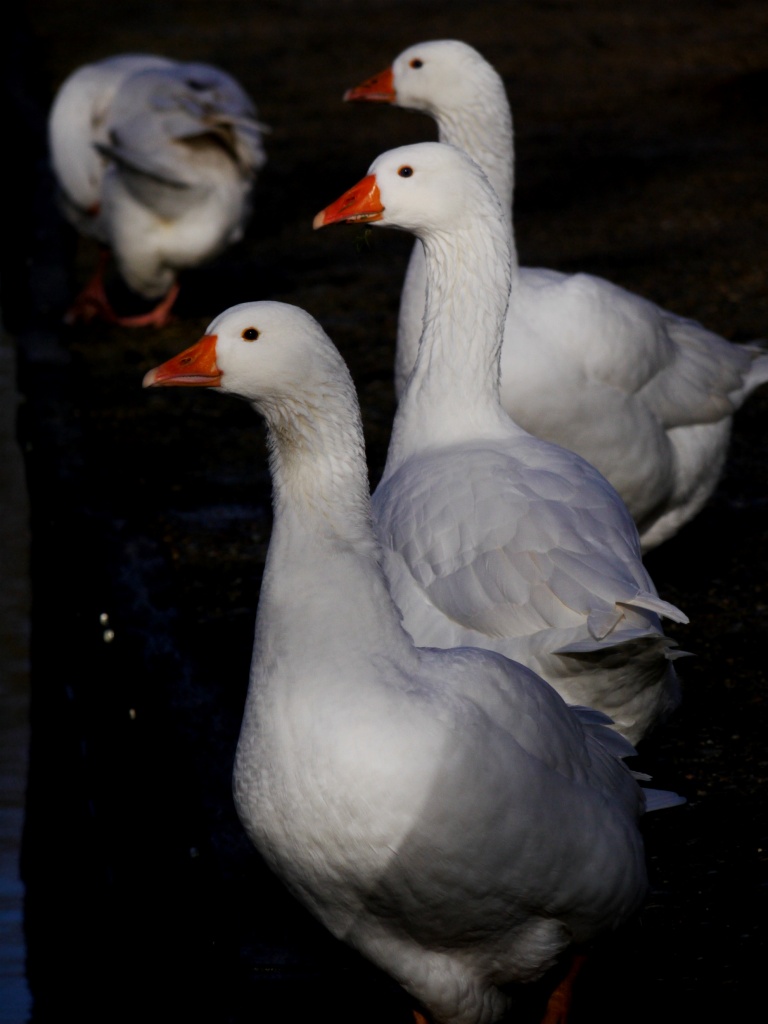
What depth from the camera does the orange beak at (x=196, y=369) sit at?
9.87 ft

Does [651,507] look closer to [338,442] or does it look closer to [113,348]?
[338,442]

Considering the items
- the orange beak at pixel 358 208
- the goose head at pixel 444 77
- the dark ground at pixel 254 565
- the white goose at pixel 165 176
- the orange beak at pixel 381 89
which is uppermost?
the goose head at pixel 444 77

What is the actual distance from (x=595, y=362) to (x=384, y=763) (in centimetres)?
247

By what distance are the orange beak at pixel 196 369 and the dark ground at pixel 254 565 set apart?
44.6 inches

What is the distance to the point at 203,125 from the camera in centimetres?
731

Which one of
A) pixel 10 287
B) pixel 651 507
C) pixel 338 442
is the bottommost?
pixel 10 287

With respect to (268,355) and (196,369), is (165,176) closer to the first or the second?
(196,369)

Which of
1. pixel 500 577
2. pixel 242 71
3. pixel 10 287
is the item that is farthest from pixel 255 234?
pixel 500 577

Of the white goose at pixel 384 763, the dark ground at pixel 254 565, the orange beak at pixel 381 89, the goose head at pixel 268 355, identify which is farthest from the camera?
the orange beak at pixel 381 89

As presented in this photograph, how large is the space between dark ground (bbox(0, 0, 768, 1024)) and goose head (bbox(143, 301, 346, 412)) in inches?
45.6

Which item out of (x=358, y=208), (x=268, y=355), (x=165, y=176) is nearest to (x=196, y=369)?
(x=268, y=355)

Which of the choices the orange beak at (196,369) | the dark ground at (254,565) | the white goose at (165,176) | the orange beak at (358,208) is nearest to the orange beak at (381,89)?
the orange beak at (358,208)

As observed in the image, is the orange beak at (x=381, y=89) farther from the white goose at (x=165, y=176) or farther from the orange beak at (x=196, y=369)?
the orange beak at (x=196, y=369)

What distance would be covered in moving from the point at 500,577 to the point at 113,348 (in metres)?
4.29
